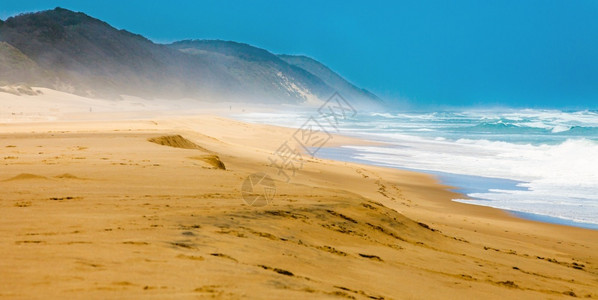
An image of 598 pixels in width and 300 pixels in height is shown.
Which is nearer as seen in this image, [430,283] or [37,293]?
[37,293]

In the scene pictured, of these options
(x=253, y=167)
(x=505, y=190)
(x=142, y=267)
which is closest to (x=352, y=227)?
(x=142, y=267)

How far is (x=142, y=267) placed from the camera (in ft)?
10.9

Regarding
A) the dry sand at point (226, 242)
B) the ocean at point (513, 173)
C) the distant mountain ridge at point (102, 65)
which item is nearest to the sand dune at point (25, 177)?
the dry sand at point (226, 242)

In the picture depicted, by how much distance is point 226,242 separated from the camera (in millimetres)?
4211

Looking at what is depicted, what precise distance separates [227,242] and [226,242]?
1 cm

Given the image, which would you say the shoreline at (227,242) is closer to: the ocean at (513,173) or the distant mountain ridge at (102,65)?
the ocean at (513,173)

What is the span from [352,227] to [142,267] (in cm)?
285

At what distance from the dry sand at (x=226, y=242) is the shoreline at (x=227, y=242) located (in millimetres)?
16

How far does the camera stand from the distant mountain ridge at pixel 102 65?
235 ft

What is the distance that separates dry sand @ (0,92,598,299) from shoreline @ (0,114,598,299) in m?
0.02

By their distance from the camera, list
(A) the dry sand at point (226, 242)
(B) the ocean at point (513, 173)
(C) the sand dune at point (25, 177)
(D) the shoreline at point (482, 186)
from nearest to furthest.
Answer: (A) the dry sand at point (226, 242) < (C) the sand dune at point (25, 177) < (D) the shoreline at point (482, 186) < (B) the ocean at point (513, 173)

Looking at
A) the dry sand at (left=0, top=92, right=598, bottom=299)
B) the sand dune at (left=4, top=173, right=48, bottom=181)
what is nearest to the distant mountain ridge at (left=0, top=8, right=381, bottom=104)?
the sand dune at (left=4, top=173, right=48, bottom=181)

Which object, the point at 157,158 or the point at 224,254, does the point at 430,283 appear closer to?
the point at 224,254

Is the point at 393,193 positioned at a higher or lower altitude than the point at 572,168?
lower
